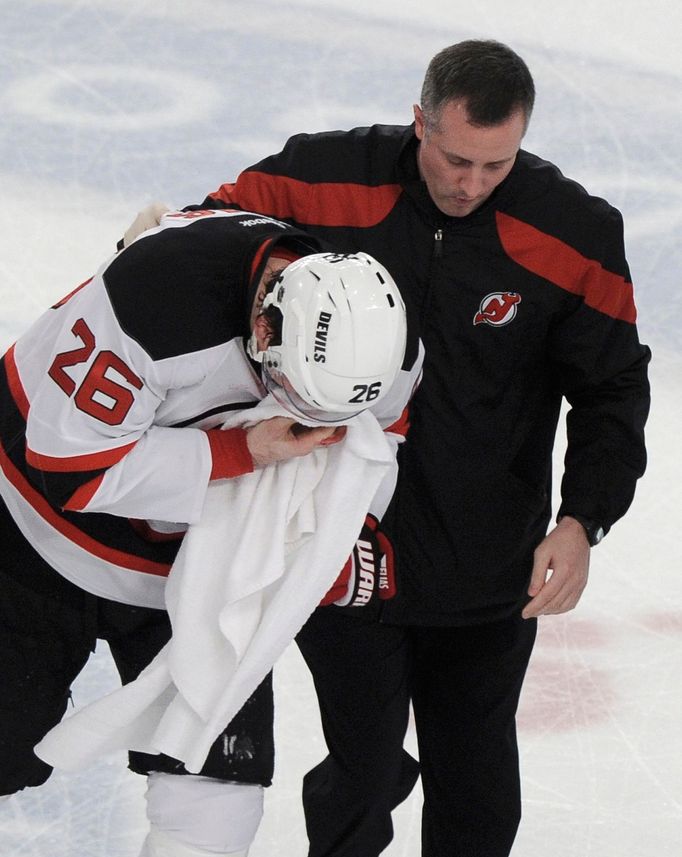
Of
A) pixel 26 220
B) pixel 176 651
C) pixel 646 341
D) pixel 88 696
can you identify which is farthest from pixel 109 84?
pixel 176 651


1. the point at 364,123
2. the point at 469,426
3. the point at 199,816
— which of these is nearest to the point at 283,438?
the point at 469,426

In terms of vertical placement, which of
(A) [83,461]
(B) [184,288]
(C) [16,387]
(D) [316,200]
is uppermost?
(D) [316,200]

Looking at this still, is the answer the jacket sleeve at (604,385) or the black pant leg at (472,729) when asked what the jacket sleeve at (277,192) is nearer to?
the jacket sleeve at (604,385)

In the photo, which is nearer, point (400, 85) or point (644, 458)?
point (644, 458)

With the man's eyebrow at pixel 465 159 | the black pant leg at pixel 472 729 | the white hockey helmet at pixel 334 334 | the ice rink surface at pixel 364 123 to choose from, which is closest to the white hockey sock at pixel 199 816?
the black pant leg at pixel 472 729

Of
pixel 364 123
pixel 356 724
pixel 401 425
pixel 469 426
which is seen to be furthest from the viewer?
pixel 364 123

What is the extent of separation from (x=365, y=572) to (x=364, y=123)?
3327mm

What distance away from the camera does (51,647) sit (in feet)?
8.38

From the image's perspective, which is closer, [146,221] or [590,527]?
[146,221]

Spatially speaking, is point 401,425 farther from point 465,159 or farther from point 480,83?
point 480,83

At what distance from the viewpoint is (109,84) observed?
19.0ft

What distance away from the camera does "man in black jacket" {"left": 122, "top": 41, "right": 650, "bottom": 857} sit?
104 inches

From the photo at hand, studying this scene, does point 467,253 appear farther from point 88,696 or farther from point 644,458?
point 88,696

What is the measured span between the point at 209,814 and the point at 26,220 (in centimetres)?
295
